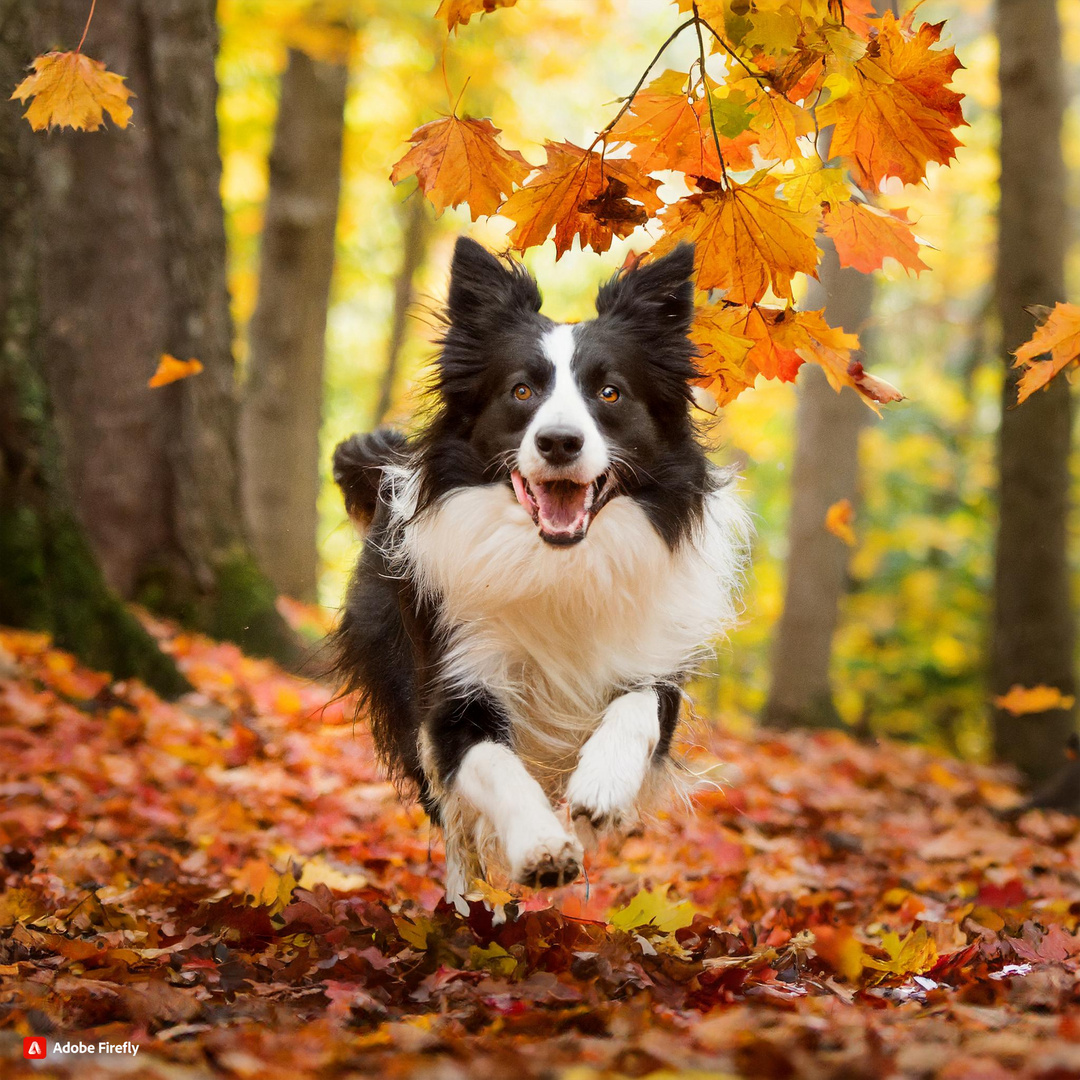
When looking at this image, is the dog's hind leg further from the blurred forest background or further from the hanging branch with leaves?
the hanging branch with leaves

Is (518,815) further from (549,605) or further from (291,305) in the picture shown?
(291,305)

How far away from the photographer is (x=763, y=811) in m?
6.32

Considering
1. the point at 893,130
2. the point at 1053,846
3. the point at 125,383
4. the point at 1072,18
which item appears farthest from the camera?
the point at 1072,18

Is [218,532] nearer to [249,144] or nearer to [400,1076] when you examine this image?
[400,1076]

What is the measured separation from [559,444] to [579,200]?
80 cm

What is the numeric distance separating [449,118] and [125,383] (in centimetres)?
487

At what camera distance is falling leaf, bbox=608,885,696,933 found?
345 centimetres

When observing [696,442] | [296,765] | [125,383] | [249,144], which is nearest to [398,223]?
[249,144]

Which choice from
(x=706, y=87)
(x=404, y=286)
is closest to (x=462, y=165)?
(x=706, y=87)

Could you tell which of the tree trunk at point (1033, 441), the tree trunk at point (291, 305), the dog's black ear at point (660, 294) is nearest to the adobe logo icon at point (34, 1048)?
the dog's black ear at point (660, 294)

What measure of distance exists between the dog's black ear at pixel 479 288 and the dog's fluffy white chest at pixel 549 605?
24.3 inches

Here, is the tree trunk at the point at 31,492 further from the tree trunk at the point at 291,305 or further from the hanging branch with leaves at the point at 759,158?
the tree trunk at the point at 291,305

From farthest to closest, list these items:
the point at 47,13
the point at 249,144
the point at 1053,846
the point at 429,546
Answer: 1. the point at 249,144
2. the point at 47,13
3. the point at 1053,846
4. the point at 429,546

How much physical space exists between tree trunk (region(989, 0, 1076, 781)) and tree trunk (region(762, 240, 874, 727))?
7.99 ft
